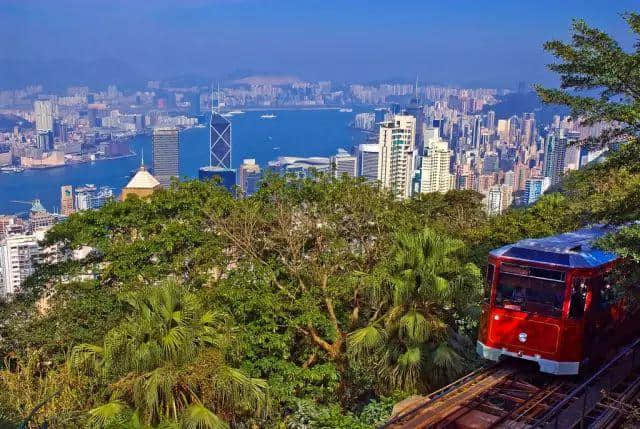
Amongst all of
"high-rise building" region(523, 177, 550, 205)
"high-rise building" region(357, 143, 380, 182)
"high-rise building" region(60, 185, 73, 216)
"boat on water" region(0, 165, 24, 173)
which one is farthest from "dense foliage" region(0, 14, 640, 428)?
"boat on water" region(0, 165, 24, 173)

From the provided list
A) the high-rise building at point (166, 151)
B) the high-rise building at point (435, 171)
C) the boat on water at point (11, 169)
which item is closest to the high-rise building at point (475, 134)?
the high-rise building at point (166, 151)

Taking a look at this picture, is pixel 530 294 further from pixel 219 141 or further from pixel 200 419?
pixel 219 141

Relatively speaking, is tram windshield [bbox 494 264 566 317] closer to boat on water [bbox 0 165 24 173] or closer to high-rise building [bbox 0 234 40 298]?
high-rise building [bbox 0 234 40 298]

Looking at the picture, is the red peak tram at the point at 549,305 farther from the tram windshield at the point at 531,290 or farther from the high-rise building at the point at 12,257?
the high-rise building at the point at 12,257

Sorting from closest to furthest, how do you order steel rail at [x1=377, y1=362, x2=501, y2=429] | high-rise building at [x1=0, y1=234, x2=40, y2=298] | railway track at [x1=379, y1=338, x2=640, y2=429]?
steel rail at [x1=377, y1=362, x2=501, y2=429] → railway track at [x1=379, y1=338, x2=640, y2=429] → high-rise building at [x1=0, y1=234, x2=40, y2=298]

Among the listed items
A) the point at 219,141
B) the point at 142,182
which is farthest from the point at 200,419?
the point at 219,141

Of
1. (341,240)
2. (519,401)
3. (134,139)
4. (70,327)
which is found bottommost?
(134,139)

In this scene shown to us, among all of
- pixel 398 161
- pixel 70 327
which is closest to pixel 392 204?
pixel 70 327

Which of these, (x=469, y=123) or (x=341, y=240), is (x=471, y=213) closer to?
(x=341, y=240)
